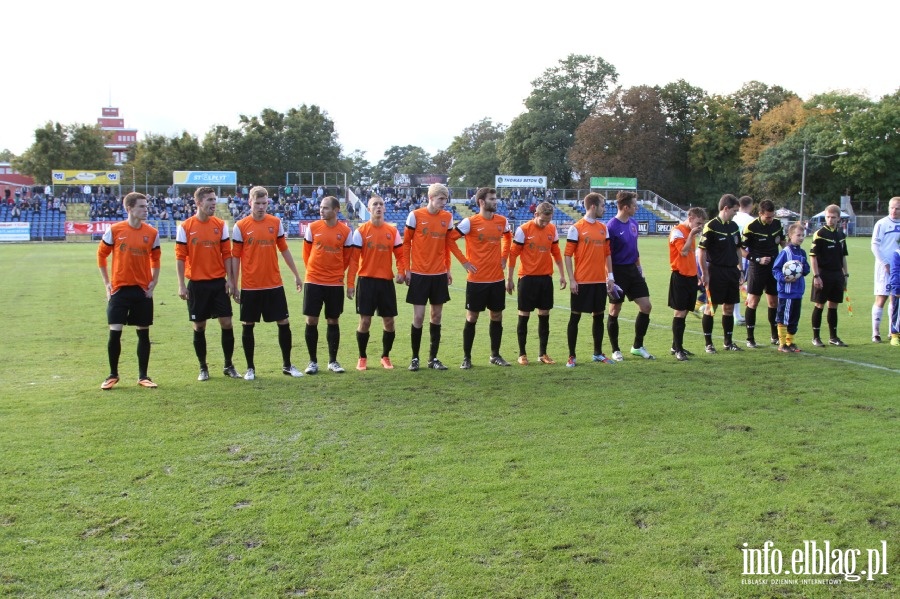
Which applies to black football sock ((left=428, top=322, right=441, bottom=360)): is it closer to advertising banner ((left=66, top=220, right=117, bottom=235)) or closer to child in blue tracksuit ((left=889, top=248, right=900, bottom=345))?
child in blue tracksuit ((left=889, top=248, right=900, bottom=345))

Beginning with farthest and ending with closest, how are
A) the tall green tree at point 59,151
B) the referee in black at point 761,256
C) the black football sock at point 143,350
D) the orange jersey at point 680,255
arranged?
1. the tall green tree at point 59,151
2. the referee in black at point 761,256
3. the orange jersey at point 680,255
4. the black football sock at point 143,350

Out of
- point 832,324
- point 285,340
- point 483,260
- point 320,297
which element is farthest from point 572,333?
point 832,324

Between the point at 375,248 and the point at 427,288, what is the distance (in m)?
0.77

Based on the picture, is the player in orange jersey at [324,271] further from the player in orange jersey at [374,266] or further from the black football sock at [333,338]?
the player in orange jersey at [374,266]

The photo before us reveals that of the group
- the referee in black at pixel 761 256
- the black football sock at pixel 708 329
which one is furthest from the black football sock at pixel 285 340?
the referee in black at pixel 761 256

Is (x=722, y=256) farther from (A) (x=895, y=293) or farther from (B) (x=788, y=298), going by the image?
(A) (x=895, y=293)

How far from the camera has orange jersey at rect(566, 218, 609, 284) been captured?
8906mm

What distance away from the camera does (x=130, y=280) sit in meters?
7.61

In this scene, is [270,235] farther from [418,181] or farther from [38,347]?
[418,181]

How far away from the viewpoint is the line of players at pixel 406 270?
776cm

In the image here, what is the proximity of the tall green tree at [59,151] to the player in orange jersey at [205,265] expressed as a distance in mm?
67661

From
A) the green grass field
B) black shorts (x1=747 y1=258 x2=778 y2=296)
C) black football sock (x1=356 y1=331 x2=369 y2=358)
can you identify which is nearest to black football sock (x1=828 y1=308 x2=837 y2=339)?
black shorts (x1=747 y1=258 x2=778 y2=296)

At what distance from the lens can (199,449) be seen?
18.3 ft

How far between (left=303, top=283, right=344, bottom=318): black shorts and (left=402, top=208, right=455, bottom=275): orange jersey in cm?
83
